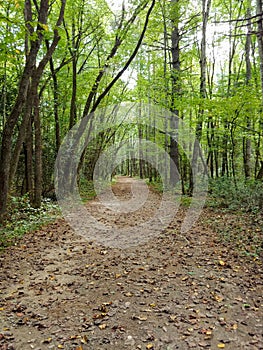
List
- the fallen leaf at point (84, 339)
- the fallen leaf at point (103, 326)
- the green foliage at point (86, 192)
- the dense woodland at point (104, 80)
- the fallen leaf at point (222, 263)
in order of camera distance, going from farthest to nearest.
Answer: the green foliage at point (86, 192) < the dense woodland at point (104, 80) < the fallen leaf at point (222, 263) < the fallen leaf at point (103, 326) < the fallen leaf at point (84, 339)

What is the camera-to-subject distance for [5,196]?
696 centimetres

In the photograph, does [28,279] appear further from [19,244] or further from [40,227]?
[40,227]

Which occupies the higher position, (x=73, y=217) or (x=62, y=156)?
(x=62, y=156)

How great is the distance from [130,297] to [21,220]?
4.79 metres

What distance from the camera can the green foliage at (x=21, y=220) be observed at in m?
6.73

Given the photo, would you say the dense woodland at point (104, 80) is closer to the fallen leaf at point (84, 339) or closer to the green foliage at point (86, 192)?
the green foliage at point (86, 192)

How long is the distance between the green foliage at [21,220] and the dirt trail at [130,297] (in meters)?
0.39

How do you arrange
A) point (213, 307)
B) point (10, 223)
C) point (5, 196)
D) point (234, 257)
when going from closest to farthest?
point (213, 307)
point (234, 257)
point (5, 196)
point (10, 223)

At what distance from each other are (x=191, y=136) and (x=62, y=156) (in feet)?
23.4

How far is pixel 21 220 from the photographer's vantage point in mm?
7852

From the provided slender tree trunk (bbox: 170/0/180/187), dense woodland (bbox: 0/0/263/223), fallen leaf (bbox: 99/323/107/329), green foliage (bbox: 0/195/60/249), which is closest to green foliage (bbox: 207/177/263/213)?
dense woodland (bbox: 0/0/263/223)

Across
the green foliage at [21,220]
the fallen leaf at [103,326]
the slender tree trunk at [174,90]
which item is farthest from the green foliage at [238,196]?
the fallen leaf at [103,326]

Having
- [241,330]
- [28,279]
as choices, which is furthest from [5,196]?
[241,330]

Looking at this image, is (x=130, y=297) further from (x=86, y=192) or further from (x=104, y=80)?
(x=104, y=80)
